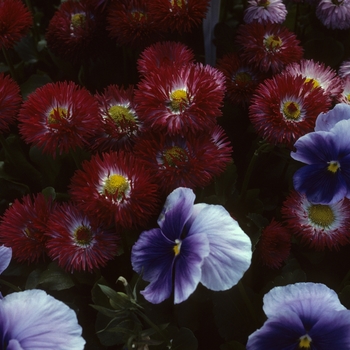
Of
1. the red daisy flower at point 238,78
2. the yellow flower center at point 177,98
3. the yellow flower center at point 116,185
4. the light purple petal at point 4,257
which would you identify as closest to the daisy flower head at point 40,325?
the light purple petal at point 4,257

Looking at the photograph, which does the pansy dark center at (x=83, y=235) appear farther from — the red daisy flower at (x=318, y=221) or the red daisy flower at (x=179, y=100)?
the red daisy flower at (x=318, y=221)

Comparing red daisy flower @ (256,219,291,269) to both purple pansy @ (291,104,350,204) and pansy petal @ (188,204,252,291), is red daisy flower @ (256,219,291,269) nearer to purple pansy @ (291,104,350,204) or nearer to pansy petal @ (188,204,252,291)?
purple pansy @ (291,104,350,204)

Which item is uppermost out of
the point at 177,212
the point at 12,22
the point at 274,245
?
the point at 12,22

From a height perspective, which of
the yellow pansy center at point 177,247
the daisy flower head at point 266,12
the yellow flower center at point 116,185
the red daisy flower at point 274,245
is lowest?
the red daisy flower at point 274,245

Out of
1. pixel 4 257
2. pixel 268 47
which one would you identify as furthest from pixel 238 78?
pixel 4 257

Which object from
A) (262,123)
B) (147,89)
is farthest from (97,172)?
(262,123)

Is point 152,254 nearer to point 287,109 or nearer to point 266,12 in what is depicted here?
point 287,109
